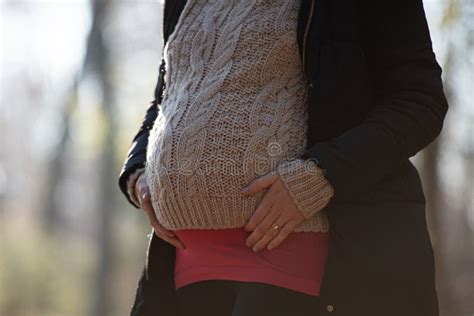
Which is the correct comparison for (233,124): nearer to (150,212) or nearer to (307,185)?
(307,185)

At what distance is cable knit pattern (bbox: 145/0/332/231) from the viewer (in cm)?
217

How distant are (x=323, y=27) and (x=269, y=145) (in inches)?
12.6

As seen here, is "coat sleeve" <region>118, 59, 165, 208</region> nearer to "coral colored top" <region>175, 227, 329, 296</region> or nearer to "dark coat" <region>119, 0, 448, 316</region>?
"coral colored top" <region>175, 227, 329, 296</region>

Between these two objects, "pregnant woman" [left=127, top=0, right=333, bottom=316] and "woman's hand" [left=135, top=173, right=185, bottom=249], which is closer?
"pregnant woman" [left=127, top=0, right=333, bottom=316]

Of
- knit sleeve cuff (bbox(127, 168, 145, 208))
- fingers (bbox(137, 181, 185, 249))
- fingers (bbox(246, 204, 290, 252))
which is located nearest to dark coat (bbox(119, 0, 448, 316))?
fingers (bbox(246, 204, 290, 252))

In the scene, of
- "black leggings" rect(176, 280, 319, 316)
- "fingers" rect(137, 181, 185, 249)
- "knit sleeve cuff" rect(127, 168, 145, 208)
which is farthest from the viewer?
"knit sleeve cuff" rect(127, 168, 145, 208)

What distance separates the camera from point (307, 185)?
2117 millimetres

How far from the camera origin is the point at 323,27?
88.0 inches

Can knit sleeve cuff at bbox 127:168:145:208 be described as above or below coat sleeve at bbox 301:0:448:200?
below

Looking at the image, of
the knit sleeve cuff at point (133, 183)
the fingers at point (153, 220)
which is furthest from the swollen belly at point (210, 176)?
the knit sleeve cuff at point (133, 183)

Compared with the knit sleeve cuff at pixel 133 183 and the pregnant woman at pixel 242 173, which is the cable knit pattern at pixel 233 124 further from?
the knit sleeve cuff at pixel 133 183

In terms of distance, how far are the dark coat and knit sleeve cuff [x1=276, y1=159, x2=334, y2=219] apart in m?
0.02

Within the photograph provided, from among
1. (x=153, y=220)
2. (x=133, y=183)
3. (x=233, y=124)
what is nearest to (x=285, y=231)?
(x=233, y=124)

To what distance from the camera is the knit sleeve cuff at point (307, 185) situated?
2119 millimetres
